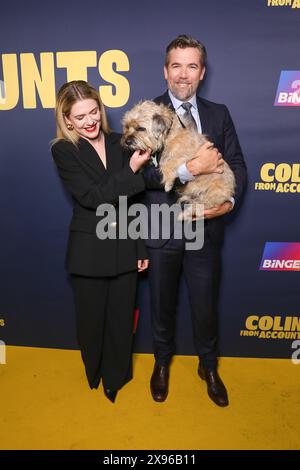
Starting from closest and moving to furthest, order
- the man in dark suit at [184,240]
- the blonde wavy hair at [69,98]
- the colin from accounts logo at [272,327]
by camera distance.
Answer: the blonde wavy hair at [69,98]
the man in dark suit at [184,240]
the colin from accounts logo at [272,327]

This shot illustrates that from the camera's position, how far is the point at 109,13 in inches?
93.7

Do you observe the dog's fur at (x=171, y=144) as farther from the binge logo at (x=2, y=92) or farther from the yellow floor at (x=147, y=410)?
the yellow floor at (x=147, y=410)

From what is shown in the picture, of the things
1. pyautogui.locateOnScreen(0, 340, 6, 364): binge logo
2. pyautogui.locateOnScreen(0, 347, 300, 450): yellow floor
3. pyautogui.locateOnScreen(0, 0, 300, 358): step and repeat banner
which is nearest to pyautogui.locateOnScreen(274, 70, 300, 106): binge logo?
pyautogui.locateOnScreen(0, 0, 300, 358): step and repeat banner

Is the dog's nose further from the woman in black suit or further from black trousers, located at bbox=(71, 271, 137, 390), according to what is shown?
black trousers, located at bbox=(71, 271, 137, 390)

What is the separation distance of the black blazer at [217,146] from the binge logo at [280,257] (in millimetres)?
633

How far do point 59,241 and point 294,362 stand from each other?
2.17 metres

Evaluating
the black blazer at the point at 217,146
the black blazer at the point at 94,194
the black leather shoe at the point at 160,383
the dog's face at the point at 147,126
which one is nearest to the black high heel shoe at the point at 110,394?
the black leather shoe at the point at 160,383

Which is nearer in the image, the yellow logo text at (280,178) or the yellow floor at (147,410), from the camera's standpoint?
the yellow floor at (147,410)

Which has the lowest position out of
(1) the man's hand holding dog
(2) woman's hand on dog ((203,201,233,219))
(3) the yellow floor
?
(3) the yellow floor

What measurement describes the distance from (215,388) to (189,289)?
29.0 inches

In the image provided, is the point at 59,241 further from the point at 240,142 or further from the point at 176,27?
the point at 176,27

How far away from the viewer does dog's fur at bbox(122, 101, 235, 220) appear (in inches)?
82.7

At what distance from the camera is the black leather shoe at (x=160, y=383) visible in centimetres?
254

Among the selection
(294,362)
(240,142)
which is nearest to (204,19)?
(240,142)
